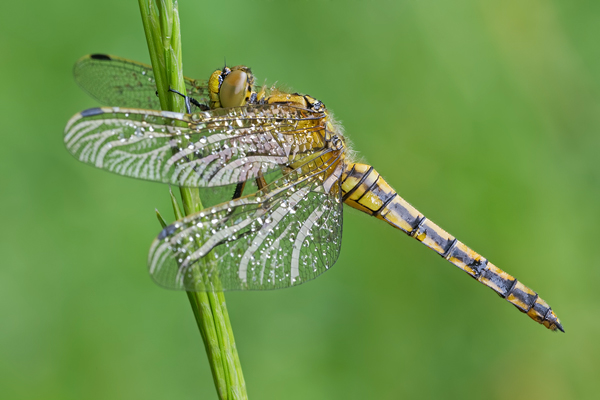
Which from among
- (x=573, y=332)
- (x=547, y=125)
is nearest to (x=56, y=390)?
(x=573, y=332)

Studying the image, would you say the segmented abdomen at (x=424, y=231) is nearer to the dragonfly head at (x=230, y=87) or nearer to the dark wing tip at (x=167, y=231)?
the dragonfly head at (x=230, y=87)

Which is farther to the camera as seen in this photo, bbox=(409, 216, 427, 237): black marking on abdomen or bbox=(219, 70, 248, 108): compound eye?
bbox=(409, 216, 427, 237): black marking on abdomen

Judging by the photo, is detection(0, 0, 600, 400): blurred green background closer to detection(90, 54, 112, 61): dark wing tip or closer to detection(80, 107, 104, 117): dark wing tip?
detection(90, 54, 112, 61): dark wing tip

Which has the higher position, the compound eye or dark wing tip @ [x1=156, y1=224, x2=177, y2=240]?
the compound eye

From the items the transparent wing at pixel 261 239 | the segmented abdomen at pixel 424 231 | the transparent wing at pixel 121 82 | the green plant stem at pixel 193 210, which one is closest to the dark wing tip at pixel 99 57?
the transparent wing at pixel 121 82

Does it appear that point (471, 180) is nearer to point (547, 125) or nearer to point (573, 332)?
point (547, 125)

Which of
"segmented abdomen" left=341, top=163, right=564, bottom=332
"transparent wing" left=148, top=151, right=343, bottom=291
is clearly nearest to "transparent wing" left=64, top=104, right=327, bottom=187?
"transparent wing" left=148, top=151, right=343, bottom=291

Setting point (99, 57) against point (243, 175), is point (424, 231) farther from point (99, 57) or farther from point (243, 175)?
point (99, 57)

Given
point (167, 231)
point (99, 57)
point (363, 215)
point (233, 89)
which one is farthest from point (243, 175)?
point (99, 57)
